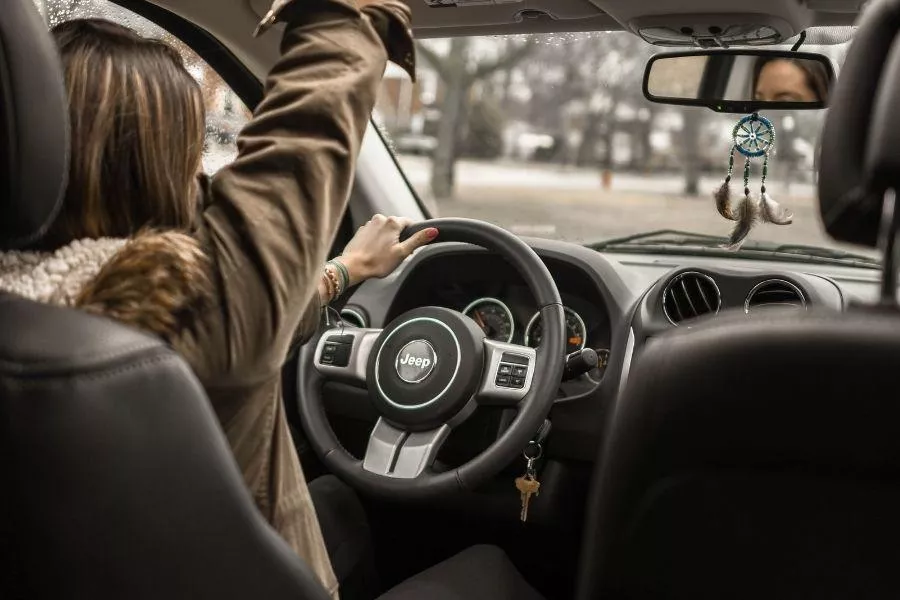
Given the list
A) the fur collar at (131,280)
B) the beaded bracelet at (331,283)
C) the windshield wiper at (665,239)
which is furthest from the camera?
the windshield wiper at (665,239)

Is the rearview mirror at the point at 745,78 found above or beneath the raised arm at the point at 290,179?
above

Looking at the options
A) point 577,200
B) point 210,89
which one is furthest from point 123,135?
point 577,200

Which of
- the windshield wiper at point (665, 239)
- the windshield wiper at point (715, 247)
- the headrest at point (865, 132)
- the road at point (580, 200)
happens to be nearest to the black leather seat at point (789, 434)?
the headrest at point (865, 132)

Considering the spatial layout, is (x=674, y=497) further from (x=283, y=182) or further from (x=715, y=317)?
(x=283, y=182)

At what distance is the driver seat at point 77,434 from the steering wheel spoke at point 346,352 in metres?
1.31

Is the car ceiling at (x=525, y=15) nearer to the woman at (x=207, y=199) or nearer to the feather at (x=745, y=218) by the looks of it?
the feather at (x=745, y=218)

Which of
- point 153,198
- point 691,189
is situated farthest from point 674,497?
point 691,189

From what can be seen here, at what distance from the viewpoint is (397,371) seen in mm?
2357

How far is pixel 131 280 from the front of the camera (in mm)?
1180

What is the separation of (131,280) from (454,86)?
10558mm

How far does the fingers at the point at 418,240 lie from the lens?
2338mm

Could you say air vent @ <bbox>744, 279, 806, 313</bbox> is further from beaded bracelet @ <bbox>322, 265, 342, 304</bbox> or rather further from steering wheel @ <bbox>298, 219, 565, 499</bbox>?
beaded bracelet @ <bbox>322, 265, 342, 304</bbox>

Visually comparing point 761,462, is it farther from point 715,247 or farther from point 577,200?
point 577,200

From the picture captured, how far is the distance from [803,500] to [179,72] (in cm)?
98
